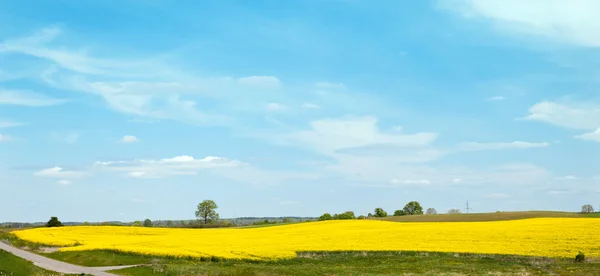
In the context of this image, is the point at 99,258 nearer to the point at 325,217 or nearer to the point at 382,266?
the point at 382,266

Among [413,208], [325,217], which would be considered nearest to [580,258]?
[325,217]

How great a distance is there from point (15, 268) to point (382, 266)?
26.6 metres

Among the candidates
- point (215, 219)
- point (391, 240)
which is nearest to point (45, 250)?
point (391, 240)

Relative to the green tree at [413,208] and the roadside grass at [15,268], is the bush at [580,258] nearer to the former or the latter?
the roadside grass at [15,268]

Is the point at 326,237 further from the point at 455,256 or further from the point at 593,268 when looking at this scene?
the point at 593,268

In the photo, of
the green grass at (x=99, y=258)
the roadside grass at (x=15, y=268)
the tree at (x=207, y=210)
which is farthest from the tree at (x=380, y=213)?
the roadside grass at (x=15, y=268)

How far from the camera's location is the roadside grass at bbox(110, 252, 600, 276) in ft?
123

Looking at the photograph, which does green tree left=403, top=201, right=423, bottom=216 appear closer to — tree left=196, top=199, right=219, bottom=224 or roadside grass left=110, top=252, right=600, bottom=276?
tree left=196, top=199, right=219, bottom=224

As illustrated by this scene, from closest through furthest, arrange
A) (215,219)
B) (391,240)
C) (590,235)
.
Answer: (590,235)
(391,240)
(215,219)

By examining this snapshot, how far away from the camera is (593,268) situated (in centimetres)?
3759

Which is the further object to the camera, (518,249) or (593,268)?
(518,249)

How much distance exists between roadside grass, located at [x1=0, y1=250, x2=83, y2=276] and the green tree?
168 m

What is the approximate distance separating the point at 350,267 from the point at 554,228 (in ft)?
96.1

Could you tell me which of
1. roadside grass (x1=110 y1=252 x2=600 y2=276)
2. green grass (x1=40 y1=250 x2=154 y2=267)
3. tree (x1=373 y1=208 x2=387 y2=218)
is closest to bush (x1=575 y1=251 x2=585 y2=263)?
roadside grass (x1=110 y1=252 x2=600 y2=276)
